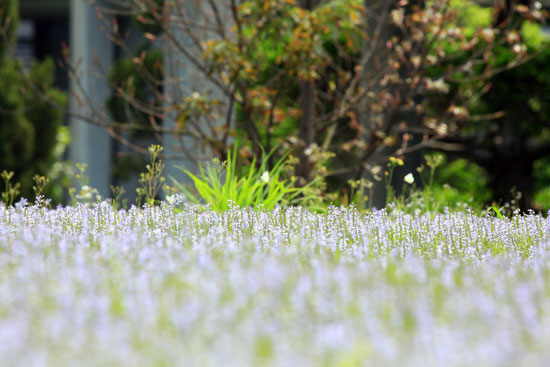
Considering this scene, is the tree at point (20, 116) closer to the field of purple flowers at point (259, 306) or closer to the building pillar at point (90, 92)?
the building pillar at point (90, 92)

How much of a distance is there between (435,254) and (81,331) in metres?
2.24

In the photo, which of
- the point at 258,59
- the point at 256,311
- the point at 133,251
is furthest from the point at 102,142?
the point at 256,311

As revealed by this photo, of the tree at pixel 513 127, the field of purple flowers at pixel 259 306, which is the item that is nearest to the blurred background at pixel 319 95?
the tree at pixel 513 127

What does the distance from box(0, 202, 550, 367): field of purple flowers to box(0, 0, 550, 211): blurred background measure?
2.75 meters

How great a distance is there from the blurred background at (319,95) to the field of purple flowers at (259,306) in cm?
275

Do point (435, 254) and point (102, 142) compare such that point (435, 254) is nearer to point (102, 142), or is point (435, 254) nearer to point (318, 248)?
point (318, 248)

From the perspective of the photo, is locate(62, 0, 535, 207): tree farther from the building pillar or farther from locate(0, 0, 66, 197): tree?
the building pillar

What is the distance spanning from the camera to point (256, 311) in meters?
2.17

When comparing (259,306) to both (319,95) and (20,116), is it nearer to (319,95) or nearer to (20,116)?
(319,95)

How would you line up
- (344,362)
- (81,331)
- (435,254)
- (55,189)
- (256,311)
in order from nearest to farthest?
1. (344,362)
2. (81,331)
3. (256,311)
4. (435,254)
5. (55,189)

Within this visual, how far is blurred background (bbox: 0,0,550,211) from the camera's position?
249 inches

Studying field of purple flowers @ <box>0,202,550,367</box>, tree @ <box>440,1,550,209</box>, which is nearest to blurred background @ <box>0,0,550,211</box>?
tree @ <box>440,1,550,209</box>

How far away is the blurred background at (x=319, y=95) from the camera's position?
20.8ft

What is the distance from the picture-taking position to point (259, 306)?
2.21 metres
